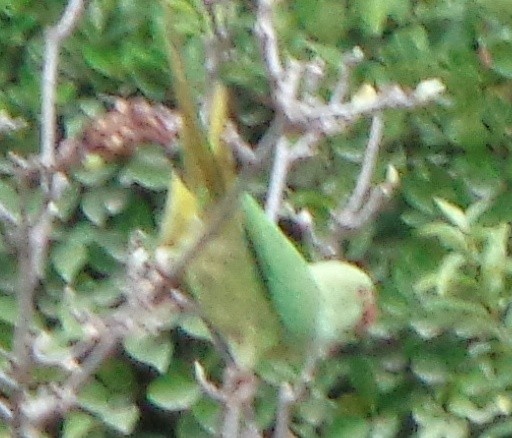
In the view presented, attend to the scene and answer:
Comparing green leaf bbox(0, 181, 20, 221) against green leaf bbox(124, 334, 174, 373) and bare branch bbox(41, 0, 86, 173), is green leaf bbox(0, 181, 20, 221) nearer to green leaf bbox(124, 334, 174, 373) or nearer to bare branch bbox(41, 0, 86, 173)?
green leaf bbox(124, 334, 174, 373)

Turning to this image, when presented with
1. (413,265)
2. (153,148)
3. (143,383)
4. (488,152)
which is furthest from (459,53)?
(143,383)

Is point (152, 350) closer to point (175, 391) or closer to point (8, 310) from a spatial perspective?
point (175, 391)

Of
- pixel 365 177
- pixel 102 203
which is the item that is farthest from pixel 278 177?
pixel 102 203

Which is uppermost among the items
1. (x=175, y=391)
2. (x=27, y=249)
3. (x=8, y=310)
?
(x=27, y=249)

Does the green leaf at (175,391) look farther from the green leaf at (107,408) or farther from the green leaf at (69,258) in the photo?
the green leaf at (69,258)

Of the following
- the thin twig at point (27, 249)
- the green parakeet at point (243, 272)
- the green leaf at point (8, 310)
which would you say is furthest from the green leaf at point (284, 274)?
the green leaf at point (8, 310)

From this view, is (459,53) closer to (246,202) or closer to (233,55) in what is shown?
(233,55)
